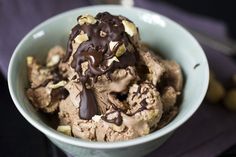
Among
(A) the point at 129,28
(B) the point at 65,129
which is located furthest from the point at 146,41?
(B) the point at 65,129

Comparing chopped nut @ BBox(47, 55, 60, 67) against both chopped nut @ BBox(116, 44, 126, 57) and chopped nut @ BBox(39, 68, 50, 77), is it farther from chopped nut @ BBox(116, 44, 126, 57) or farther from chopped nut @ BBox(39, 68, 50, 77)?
chopped nut @ BBox(116, 44, 126, 57)

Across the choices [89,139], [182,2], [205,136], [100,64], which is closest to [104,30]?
[100,64]

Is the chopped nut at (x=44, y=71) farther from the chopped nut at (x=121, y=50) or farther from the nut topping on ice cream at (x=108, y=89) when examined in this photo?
the chopped nut at (x=121, y=50)

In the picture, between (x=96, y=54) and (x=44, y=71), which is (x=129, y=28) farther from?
(x=44, y=71)

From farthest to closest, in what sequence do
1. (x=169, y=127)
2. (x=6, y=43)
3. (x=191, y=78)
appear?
(x=6, y=43) → (x=191, y=78) → (x=169, y=127)

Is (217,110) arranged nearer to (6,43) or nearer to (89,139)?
(89,139)

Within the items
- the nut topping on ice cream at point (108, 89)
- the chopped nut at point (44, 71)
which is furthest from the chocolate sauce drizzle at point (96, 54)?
the chopped nut at point (44, 71)

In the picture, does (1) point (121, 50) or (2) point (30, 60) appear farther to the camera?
(2) point (30, 60)
